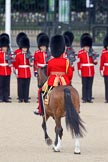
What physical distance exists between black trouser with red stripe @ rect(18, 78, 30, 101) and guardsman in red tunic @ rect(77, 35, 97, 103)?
105cm

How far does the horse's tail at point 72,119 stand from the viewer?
10547 mm

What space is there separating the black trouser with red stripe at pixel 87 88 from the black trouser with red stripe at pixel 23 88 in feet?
3.45

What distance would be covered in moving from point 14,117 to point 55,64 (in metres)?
3.27

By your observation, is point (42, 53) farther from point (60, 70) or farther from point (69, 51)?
point (60, 70)

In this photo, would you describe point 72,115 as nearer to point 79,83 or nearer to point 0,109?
point 0,109

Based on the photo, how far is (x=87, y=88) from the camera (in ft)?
56.4

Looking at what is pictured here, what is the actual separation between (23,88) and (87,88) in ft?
3.95

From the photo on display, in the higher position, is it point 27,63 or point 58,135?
point 27,63

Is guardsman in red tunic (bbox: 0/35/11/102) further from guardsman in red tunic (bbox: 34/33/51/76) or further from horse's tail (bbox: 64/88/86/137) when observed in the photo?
horse's tail (bbox: 64/88/86/137)

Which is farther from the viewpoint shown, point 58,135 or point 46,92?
point 46,92

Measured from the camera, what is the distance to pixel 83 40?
17234 millimetres

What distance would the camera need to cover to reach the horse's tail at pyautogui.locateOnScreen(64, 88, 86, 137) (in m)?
10.5

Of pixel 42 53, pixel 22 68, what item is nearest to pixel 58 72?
pixel 42 53

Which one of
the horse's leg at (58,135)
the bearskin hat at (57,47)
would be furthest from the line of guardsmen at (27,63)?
the horse's leg at (58,135)
